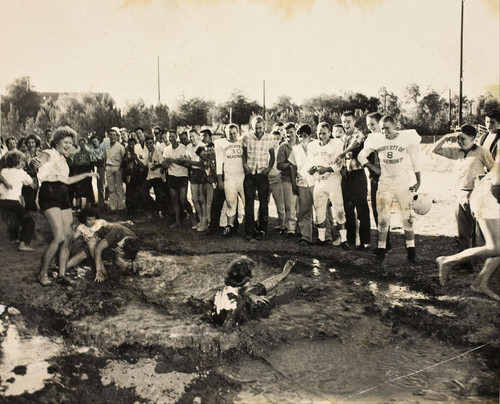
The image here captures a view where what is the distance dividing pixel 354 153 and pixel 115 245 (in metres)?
2.25

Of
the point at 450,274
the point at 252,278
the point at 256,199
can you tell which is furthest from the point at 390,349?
the point at 256,199

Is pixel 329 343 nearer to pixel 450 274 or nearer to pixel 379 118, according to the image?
pixel 450 274

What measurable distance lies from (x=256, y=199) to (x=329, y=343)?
1553 mm

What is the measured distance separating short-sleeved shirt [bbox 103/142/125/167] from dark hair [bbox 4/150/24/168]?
71 centimetres

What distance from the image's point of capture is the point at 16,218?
4.09 m

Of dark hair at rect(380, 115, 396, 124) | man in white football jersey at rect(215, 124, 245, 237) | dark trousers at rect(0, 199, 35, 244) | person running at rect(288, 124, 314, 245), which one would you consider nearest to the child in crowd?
dark trousers at rect(0, 199, 35, 244)

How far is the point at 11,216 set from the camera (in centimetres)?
409

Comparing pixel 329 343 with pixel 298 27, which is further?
pixel 298 27

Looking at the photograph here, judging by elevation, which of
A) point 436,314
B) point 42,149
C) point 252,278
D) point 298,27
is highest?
point 298,27

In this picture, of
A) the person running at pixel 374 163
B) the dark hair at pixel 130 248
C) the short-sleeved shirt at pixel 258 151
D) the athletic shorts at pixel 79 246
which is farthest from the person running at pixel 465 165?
the athletic shorts at pixel 79 246

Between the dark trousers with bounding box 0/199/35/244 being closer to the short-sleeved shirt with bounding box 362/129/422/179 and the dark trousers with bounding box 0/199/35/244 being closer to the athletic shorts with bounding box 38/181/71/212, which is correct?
the athletic shorts with bounding box 38/181/71/212

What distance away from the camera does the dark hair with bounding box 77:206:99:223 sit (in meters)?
3.98

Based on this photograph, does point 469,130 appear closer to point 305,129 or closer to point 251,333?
point 305,129

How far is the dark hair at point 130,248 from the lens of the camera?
4055mm
